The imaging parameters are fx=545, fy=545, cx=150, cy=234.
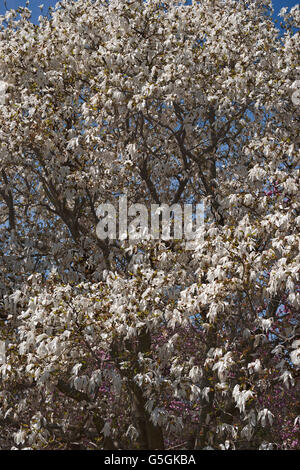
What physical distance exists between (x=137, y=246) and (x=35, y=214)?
472cm

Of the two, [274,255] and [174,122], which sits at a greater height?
[174,122]

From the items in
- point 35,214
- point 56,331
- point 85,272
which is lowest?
point 56,331

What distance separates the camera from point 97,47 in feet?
41.3

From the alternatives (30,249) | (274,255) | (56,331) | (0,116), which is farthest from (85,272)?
(274,255)

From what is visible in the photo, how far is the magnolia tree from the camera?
332 inches

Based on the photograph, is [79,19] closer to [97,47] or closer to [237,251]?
[97,47]

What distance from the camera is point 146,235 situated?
10.0 metres

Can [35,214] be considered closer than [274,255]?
No

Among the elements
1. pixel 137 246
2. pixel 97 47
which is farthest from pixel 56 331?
pixel 97 47

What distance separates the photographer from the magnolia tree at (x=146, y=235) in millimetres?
8430
